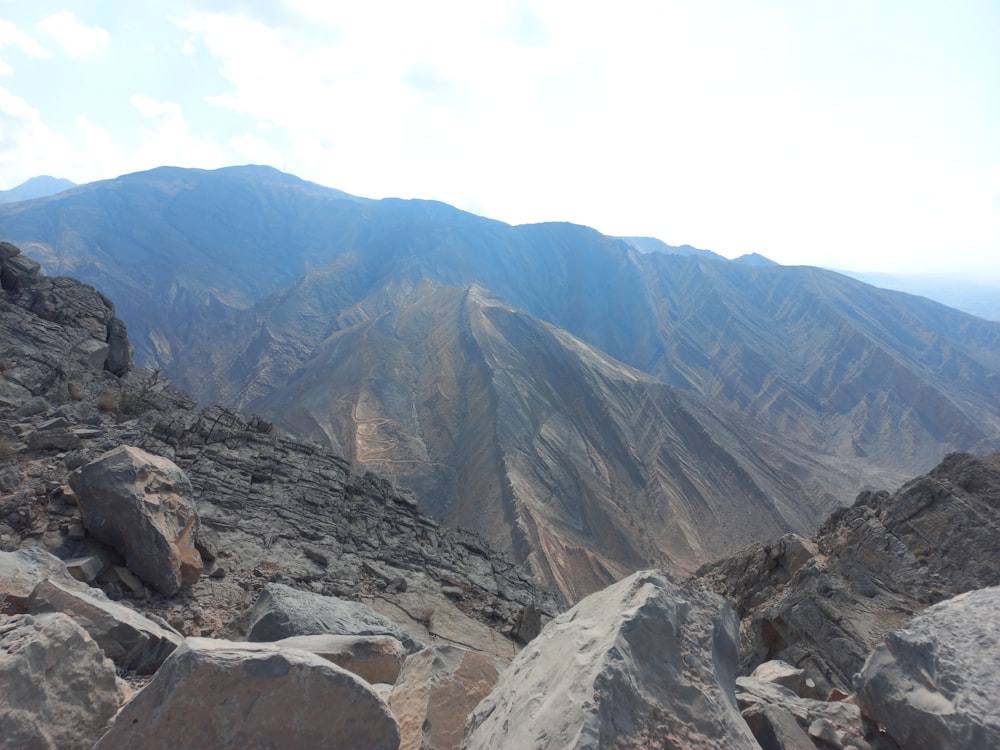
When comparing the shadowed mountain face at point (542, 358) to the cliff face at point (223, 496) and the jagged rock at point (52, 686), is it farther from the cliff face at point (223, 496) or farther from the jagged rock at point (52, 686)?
the jagged rock at point (52, 686)

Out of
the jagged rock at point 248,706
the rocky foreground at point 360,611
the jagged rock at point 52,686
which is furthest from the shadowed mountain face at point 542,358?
the jagged rock at point 248,706

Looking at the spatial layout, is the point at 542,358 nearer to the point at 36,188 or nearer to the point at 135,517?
the point at 135,517

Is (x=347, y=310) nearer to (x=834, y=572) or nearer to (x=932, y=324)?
(x=834, y=572)

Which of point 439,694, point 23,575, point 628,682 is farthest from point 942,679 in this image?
point 23,575

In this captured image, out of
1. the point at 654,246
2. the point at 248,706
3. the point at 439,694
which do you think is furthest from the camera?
the point at 654,246

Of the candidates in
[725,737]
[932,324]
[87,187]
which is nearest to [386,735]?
[725,737]

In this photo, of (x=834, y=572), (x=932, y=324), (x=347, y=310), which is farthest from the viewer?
(x=932, y=324)
